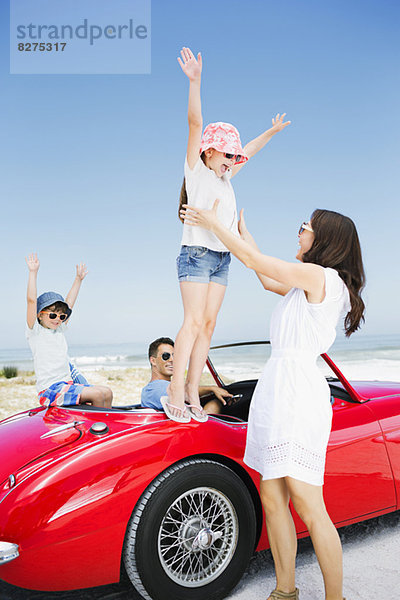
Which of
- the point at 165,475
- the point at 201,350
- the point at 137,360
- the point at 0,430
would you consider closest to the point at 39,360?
the point at 0,430

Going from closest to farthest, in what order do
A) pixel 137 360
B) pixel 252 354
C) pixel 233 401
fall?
pixel 233 401
pixel 252 354
pixel 137 360

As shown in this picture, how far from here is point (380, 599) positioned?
8.54 feet

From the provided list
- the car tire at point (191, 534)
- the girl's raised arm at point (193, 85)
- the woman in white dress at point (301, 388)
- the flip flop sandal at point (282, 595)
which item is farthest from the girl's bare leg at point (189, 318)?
the flip flop sandal at point (282, 595)

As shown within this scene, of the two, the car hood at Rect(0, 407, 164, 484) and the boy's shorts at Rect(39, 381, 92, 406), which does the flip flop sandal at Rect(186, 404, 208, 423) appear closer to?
the car hood at Rect(0, 407, 164, 484)

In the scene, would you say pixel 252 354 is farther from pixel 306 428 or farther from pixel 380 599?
pixel 380 599

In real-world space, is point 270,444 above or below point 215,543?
above

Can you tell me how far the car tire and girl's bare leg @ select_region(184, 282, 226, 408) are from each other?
674 millimetres

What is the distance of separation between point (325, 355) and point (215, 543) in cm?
122

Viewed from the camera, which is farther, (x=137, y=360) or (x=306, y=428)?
(x=137, y=360)

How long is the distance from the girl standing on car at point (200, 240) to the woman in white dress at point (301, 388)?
0.47m

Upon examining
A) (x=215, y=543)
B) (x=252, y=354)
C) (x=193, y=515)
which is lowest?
(x=215, y=543)

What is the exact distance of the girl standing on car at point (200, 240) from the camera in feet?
9.72

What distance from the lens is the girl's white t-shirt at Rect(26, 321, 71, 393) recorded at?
4.04 metres

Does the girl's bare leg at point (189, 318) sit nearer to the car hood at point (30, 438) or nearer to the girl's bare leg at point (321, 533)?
the car hood at point (30, 438)
